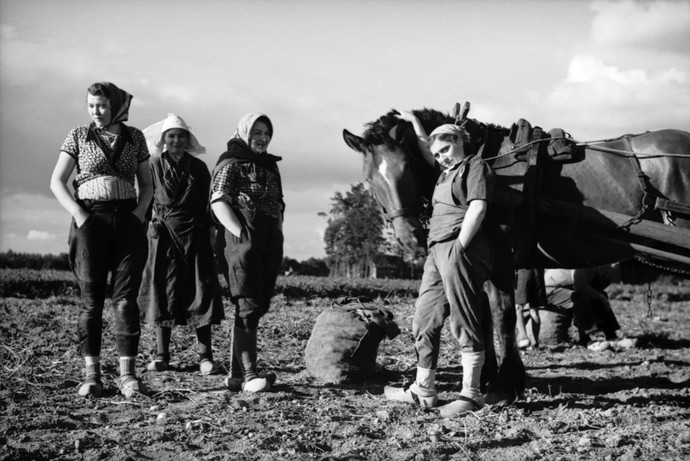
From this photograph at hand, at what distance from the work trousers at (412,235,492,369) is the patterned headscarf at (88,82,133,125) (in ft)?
8.41

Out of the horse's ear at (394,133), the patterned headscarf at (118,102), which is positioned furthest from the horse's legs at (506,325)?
the patterned headscarf at (118,102)

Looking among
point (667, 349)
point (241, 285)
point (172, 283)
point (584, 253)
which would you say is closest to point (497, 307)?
point (584, 253)

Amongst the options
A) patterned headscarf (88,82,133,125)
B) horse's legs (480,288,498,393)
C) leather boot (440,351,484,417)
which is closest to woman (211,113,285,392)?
patterned headscarf (88,82,133,125)

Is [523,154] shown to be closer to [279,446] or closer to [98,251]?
[279,446]

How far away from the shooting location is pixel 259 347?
7.11 m

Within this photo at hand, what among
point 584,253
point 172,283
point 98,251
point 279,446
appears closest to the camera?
point 279,446

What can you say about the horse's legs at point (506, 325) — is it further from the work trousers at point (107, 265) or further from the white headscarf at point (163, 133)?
the white headscarf at point (163, 133)

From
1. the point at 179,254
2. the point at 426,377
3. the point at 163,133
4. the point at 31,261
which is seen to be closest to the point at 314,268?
the point at 31,261

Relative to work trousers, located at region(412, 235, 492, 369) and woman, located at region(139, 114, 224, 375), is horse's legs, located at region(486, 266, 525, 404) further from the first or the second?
woman, located at region(139, 114, 224, 375)

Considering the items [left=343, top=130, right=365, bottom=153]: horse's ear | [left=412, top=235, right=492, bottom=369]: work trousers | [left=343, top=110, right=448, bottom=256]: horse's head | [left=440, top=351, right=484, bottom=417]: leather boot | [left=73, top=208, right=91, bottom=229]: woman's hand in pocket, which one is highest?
[left=343, top=130, right=365, bottom=153]: horse's ear

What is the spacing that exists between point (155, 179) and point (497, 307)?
3.29 metres

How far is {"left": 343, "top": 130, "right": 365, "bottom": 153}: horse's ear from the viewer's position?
5.22 m

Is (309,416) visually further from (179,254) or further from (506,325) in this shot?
(179,254)

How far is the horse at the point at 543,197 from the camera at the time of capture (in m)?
4.95
